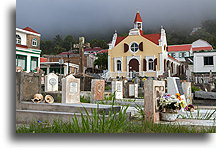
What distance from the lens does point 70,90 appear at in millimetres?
6406

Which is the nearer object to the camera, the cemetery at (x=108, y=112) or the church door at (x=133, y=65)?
the cemetery at (x=108, y=112)

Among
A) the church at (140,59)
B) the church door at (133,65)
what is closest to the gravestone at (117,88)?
the church at (140,59)

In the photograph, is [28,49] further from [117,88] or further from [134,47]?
[134,47]

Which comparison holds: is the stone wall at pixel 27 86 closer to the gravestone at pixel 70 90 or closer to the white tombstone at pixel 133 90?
the gravestone at pixel 70 90

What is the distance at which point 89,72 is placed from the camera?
9570 mm

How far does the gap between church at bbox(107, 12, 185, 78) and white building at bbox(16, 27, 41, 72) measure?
262 cm

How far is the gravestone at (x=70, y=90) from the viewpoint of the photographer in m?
6.27

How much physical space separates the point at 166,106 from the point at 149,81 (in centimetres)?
57

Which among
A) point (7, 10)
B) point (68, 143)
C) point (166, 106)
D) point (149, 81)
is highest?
point (7, 10)

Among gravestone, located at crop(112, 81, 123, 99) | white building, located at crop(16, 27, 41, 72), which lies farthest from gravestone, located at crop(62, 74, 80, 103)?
gravestone, located at crop(112, 81, 123, 99)

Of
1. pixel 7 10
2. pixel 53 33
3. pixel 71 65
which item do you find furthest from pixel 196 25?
pixel 71 65

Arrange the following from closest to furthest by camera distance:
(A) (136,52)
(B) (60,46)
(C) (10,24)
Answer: (C) (10,24), (B) (60,46), (A) (136,52)

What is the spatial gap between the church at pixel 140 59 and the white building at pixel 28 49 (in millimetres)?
2625

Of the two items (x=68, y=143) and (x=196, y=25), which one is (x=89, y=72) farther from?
(x=68, y=143)
